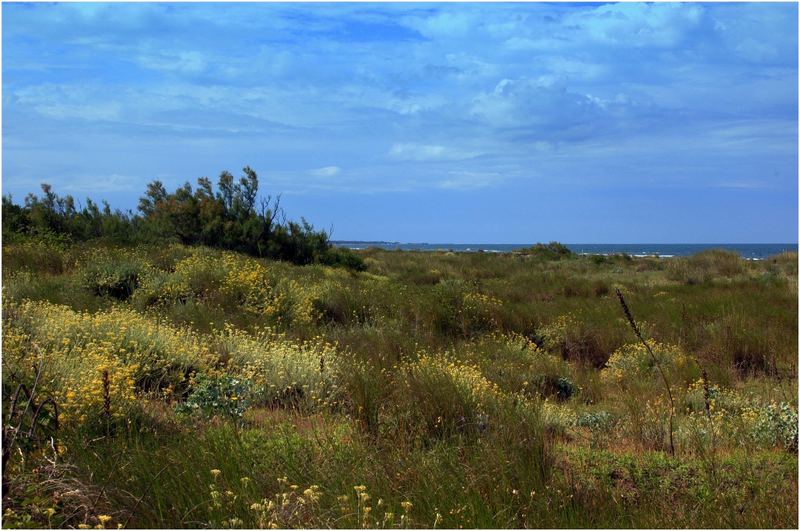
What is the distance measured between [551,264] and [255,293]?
28119 mm

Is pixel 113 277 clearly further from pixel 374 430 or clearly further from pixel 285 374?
pixel 374 430

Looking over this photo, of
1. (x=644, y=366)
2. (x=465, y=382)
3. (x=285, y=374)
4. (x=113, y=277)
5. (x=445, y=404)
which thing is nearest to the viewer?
(x=445, y=404)

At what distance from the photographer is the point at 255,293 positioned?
14500 mm

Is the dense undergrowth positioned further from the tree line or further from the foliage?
the tree line

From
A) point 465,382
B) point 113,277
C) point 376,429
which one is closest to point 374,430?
point 376,429

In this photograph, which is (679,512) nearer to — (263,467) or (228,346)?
(263,467)

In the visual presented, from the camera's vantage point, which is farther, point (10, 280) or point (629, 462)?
point (10, 280)

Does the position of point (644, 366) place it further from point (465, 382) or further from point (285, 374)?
point (285, 374)

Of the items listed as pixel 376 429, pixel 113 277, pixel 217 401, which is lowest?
pixel 376 429

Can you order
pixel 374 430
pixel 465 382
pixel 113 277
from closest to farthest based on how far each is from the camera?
pixel 374 430 → pixel 465 382 → pixel 113 277

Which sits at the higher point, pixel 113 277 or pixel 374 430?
pixel 113 277

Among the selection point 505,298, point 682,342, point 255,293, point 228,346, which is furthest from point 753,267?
point 228,346

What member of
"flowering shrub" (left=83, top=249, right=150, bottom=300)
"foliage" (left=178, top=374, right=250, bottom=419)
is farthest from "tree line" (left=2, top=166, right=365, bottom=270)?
"foliage" (left=178, top=374, right=250, bottom=419)

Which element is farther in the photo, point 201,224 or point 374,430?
point 201,224
